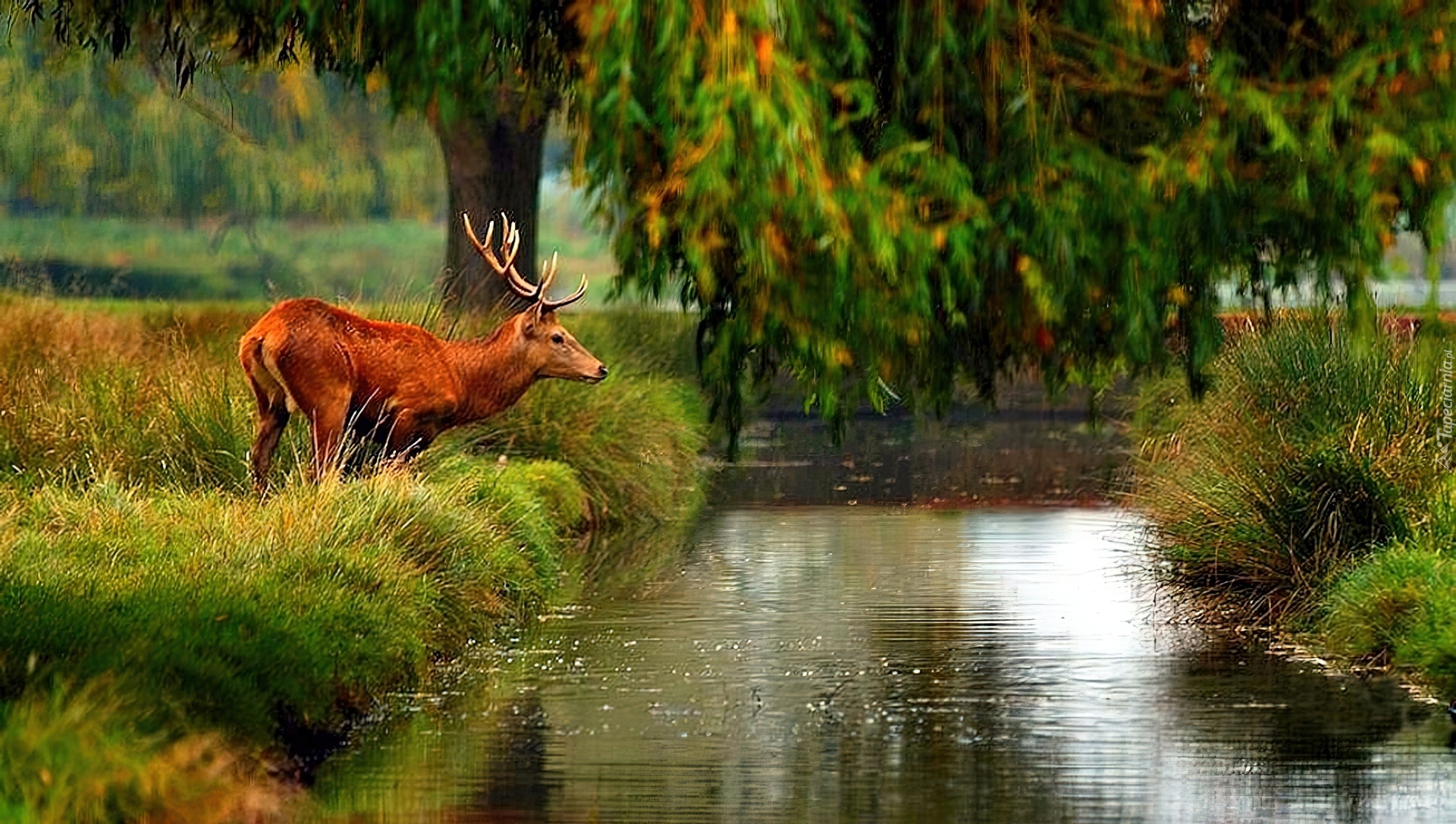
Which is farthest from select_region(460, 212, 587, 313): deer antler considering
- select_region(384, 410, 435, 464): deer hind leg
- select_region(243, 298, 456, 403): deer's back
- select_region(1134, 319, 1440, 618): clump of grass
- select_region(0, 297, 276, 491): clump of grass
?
select_region(1134, 319, 1440, 618): clump of grass

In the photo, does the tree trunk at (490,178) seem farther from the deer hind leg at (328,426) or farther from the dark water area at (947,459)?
the deer hind leg at (328,426)

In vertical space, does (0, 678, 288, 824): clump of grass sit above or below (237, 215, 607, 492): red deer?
below

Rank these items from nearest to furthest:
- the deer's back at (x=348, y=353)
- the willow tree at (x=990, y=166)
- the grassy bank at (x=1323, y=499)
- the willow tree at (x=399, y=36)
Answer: the willow tree at (x=990, y=166) → the willow tree at (x=399, y=36) → the grassy bank at (x=1323, y=499) → the deer's back at (x=348, y=353)

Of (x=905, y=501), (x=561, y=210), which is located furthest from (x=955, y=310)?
(x=561, y=210)

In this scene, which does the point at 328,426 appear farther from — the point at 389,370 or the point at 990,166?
the point at 990,166

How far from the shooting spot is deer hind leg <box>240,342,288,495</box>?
19.6 m

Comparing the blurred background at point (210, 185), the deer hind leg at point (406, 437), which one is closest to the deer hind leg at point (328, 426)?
the deer hind leg at point (406, 437)

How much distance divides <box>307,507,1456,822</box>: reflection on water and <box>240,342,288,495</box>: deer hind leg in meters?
2.28

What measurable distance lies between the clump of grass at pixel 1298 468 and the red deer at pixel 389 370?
411cm

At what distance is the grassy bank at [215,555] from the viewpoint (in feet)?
37.7

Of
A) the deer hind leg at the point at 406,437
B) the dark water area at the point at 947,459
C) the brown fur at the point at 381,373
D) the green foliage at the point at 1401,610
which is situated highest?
the brown fur at the point at 381,373

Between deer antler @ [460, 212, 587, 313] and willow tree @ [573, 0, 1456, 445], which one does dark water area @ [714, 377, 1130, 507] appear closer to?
deer antler @ [460, 212, 587, 313]

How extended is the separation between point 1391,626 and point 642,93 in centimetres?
807

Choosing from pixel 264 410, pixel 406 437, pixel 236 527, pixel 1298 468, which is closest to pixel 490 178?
pixel 406 437
